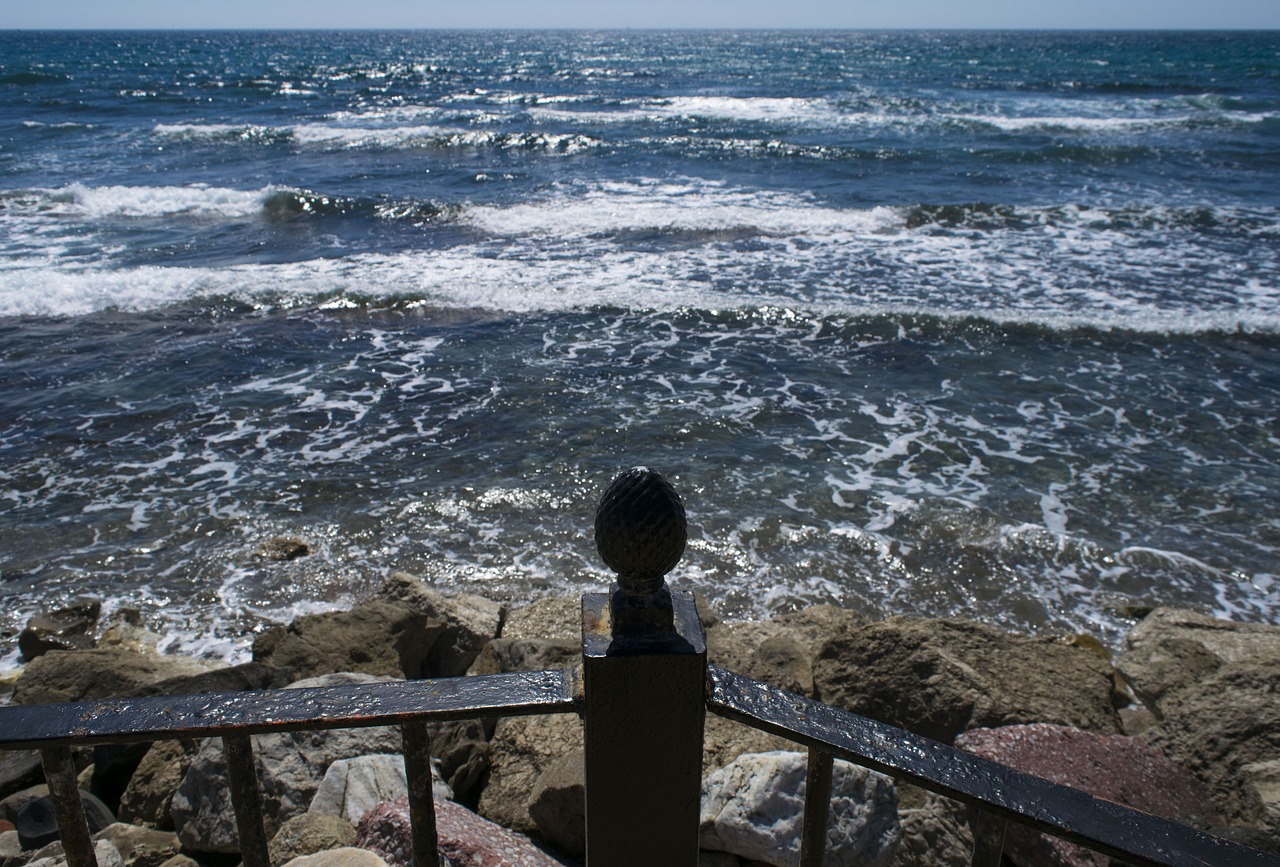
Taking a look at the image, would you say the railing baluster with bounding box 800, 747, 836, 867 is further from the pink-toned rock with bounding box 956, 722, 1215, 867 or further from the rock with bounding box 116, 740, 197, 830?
the rock with bounding box 116, 740, 197, 830

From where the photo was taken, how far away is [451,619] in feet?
17.8

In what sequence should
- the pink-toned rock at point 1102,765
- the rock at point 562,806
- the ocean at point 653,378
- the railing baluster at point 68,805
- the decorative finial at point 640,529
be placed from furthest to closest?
the ocean at point 653,378, the pink-toned rock at point 1102,765, the rock at point 562,806, the railing baluster at point 68,805, the decorative finial at point 640,529

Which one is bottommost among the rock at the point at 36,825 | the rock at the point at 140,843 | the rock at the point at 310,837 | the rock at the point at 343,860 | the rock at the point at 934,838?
the rock at the point at 140,843

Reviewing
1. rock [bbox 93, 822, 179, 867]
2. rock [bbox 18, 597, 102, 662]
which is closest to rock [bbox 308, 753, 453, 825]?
rock [bbox 93, 822, 179, 867]

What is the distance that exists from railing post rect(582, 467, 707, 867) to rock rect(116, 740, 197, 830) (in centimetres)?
281

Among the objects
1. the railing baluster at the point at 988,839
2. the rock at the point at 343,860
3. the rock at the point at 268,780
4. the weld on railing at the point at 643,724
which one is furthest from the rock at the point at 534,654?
the railing baluster at the point at 988,839

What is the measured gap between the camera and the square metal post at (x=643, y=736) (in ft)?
4.81

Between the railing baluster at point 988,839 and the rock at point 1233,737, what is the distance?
232 centimetres

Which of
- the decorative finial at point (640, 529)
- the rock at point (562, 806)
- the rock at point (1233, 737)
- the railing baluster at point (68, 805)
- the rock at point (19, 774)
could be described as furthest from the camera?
the rock at point (19, 774)

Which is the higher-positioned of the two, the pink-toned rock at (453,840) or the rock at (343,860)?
the rock at (343,860)

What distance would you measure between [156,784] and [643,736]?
10.3 feet

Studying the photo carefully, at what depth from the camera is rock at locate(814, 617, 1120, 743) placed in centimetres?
395

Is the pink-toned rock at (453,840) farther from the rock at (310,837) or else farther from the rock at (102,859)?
the rock at (102,859)

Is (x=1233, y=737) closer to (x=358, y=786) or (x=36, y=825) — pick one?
(x=358, y=786)
